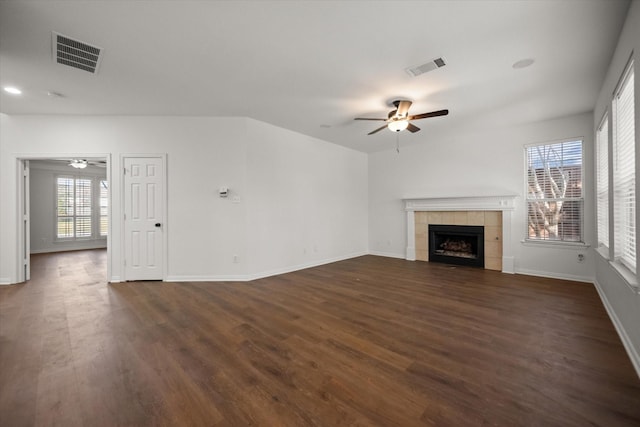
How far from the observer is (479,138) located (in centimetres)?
554

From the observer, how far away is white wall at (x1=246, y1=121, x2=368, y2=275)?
15.8 feet

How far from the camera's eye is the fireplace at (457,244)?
5551mm

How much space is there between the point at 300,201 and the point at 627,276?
4.61 metres

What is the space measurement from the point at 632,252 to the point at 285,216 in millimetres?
4601

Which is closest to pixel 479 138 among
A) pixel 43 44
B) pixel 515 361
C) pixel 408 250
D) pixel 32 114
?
pixel 408 250

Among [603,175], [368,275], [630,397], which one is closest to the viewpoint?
A: [630,397]

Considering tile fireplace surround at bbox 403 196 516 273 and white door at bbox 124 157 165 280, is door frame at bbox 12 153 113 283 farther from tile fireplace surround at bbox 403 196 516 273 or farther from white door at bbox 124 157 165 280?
tile fireplace surround at bbox 403 196 516 273

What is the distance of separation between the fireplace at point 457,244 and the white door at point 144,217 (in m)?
5.62

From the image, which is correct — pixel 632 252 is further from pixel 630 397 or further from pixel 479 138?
pixel 479 138

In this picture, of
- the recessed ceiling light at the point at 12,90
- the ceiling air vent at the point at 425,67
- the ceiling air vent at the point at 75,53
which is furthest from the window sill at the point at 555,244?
the recessed ceiling light at the point at 12,90

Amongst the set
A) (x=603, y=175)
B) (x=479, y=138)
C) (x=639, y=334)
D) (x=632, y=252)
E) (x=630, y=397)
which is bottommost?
(x=630, y=397)

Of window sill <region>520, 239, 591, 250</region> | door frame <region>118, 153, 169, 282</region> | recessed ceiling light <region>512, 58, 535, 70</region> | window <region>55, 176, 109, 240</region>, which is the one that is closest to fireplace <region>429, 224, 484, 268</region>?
window sill <region>520, 239, 591, 250</region>

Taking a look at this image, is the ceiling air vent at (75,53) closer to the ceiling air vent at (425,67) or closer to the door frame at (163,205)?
the door frame at (163,205)

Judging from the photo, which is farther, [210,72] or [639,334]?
[210,72]
